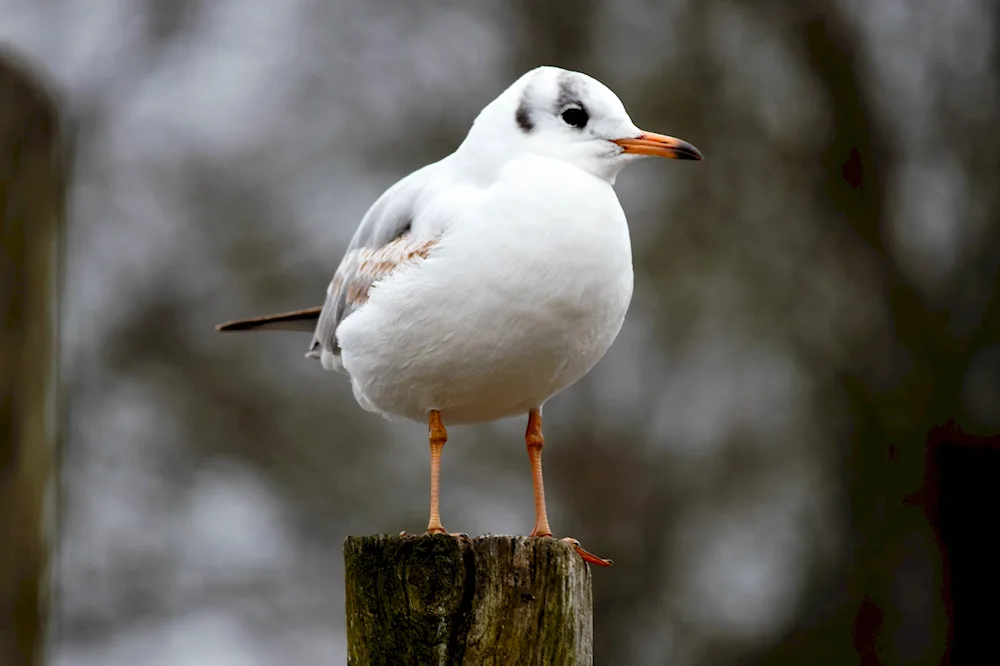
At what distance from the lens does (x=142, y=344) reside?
24.2 feet

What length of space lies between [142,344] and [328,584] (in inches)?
62.9

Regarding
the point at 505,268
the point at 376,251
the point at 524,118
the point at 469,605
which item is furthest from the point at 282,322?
the point at 469,605

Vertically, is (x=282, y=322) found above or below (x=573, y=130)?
below

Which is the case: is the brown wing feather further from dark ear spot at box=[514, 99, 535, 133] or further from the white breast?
dark ear spot at box=[514, 99, 535, 133]

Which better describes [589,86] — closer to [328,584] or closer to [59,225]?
[59,225]

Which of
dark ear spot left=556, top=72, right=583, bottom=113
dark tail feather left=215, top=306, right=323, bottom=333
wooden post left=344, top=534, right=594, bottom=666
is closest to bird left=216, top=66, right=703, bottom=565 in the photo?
dark ear spot left=556, top=72, right=583, bottom=113

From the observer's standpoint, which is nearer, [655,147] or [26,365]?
[26,365]

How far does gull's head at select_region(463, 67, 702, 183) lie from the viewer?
301cm

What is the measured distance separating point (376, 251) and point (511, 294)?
0.55 meters

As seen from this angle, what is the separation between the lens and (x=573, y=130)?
3035 millimetres

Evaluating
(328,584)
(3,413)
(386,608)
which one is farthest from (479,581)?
(328,584)

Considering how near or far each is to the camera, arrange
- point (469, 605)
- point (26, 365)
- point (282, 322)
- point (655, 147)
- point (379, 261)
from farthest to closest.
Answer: point (282, 322)
point (379, 261)
point (655, 147)
point (26, 365)
point (469, 605)

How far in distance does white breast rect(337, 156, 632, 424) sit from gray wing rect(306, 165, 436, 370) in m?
0.06

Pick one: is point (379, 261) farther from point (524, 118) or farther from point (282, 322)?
point (282, 322)
